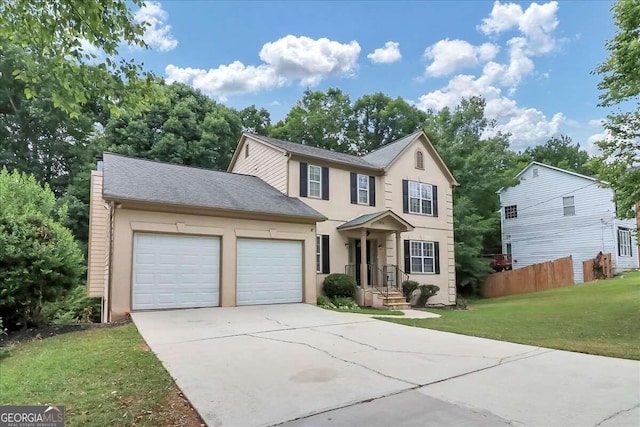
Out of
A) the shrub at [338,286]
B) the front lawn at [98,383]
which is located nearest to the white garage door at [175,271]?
the front lawn at [98,383]

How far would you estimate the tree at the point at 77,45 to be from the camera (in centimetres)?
570

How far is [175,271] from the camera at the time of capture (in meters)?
11.4

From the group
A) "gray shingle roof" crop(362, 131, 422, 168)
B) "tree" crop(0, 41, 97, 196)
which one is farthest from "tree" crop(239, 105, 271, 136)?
"gray shingle roof" crop(362, 131, 422, 168)

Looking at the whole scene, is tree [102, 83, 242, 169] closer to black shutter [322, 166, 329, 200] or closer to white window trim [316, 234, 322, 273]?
black shutter [322, 166, 329, 200]

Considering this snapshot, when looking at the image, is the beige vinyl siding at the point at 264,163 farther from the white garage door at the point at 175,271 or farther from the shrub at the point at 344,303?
the white garage door at the point at 175,271

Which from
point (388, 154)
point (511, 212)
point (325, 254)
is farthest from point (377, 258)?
point (511, 212)

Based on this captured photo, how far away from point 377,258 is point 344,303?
377 centimetres

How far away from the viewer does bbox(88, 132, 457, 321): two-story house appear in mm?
11008

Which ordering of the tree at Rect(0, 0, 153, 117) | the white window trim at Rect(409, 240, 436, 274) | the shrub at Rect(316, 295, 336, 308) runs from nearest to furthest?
1. the tree at Rect(0, 0, 153, 117)
2. the shrub at Rect(316, 295, 336, 308)
3. the white window trim at Rect(409, 240, 436, 274)

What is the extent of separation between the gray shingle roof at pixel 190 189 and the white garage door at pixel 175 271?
3.58ft

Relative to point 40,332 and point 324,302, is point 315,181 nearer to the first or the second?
point 324,302

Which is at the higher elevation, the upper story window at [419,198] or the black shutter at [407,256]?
the upper story window at [419,198]

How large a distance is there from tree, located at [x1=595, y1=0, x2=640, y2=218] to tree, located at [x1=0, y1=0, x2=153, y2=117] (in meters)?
10.3

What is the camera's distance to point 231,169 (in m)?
21.0
